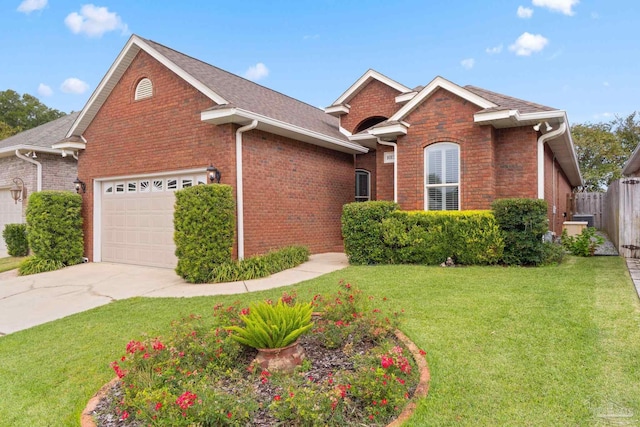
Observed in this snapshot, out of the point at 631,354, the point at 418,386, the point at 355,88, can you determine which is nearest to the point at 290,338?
the point at 418,386

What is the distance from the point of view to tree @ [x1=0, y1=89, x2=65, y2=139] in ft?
119

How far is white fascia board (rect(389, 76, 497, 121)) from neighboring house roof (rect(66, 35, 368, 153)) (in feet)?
7.79

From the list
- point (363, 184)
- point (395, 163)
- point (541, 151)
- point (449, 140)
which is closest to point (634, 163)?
point (541, 151)

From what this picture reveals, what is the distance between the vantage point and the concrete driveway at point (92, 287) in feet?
21.4

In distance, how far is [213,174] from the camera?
9078 millimetres

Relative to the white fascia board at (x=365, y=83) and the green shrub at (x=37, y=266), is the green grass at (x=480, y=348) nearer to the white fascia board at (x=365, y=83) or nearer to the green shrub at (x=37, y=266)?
the green shrub at (x=37, y=266)

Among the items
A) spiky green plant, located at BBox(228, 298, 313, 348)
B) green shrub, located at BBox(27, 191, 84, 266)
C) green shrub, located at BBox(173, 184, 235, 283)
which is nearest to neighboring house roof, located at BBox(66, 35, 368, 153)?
green shrub, located at BBox(173, 184, 235, 283)

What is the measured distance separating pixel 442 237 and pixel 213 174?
5.28 metres

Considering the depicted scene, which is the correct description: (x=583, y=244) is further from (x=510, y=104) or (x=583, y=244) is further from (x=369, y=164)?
(x=369, y=164)

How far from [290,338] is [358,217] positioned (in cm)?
597

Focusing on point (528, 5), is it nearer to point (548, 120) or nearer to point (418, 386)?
point (548, 120)

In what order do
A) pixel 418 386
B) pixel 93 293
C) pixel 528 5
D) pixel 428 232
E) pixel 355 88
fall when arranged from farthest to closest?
1. pixel 355 88
2. pixel 528 5
3. pixel 428 232
4. pixel 93 293
5. pixel 418 386

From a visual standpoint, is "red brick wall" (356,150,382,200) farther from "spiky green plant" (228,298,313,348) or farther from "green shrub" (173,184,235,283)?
"spiky green plant" (228,298,313,348)

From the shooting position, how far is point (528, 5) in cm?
1280
